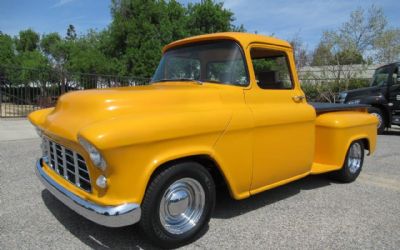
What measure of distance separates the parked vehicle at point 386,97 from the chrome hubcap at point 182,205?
30.1 feet

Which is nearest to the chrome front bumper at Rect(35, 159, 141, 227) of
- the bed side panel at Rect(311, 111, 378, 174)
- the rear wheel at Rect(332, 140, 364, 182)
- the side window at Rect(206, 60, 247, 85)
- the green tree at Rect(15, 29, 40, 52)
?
the side window at Rect(206, 60, 247, 85)

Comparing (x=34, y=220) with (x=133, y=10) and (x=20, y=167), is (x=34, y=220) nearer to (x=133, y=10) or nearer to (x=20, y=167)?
(x=20, y=167)

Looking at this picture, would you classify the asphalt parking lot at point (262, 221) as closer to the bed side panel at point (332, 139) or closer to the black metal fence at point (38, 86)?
the bed side panel at point (332, 139)

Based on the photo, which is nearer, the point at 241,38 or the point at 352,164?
the point at 241,38

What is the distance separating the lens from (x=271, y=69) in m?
4.48

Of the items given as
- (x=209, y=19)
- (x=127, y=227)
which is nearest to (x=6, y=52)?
(x=209, y=19)

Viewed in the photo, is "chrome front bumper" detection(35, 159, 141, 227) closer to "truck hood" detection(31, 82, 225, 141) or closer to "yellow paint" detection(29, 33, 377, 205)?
"yellow paint" detection(29, 33, 377, 205)

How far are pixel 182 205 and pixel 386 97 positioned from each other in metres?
9.90

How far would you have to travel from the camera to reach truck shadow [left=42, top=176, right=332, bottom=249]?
322cm

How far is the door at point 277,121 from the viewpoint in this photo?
3.80 meters

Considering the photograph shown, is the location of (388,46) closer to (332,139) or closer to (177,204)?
(332,139)

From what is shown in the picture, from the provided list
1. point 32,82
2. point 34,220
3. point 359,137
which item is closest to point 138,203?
point 34,220

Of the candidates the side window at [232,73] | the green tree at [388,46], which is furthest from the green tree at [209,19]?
the side window at [232,73]

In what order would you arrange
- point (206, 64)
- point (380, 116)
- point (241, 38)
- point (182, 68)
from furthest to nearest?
point (380, 116) < point (182, 68) < point (206, 64) < point (241, 38)
